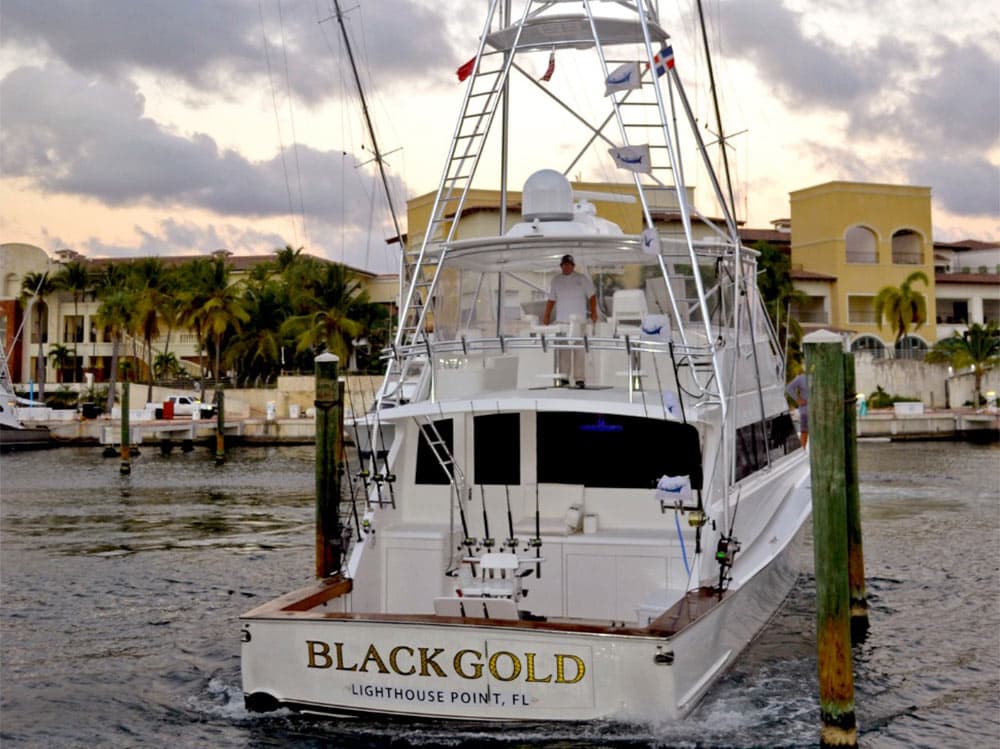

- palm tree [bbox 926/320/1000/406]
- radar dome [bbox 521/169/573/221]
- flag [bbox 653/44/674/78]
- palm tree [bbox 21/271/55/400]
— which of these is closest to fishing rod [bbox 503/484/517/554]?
radar dome [bbox 521/169/573/221]

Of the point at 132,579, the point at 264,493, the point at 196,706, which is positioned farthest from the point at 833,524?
the point at 264,493

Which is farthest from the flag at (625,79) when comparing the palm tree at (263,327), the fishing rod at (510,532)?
the palm tree at (263,327)

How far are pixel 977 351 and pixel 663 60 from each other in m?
51.9

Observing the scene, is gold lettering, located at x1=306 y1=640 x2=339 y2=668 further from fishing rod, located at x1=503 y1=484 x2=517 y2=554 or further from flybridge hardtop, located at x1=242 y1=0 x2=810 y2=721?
fishing rod, located at x1=503 y1=484 x2=517 y2=554

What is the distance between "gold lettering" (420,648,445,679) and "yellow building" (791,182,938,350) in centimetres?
6374

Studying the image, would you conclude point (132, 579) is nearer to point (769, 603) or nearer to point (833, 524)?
point (769, 603)

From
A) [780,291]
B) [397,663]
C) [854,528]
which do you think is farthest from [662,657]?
[780,291]

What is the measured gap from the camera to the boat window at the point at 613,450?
39.1 feet

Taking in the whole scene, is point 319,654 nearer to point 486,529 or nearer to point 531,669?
point 531,669

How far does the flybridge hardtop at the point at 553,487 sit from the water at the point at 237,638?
24.0 inches

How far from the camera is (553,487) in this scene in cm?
1209

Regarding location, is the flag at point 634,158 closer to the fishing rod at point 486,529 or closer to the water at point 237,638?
the fishing rod at point 486,529

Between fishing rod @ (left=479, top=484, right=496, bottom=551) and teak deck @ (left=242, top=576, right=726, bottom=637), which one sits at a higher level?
fishing rod @ (left=479, top=484, right=496, bottom=551)

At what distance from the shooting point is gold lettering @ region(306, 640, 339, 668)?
955 centimetres
